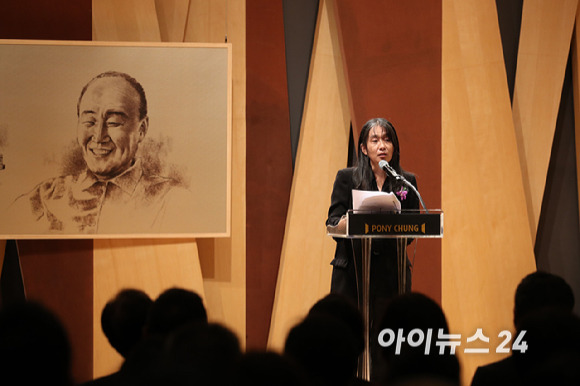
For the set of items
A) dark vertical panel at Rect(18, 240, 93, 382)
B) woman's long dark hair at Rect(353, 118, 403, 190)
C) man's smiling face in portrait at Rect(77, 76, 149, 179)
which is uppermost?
man's smiling face in portrait at Rect(77, 76, 149, 179)

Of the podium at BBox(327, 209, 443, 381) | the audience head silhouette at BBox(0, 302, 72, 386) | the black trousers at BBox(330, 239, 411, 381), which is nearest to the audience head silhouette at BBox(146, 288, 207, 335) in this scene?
the audience head silhouette at BBox(0, 302, 72, 386)

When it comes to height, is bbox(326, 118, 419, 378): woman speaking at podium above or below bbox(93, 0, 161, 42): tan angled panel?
below

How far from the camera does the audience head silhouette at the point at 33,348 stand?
1103mm

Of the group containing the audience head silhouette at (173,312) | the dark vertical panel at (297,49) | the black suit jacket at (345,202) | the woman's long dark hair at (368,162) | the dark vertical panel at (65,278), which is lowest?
the dark vertical panel at (65,278)

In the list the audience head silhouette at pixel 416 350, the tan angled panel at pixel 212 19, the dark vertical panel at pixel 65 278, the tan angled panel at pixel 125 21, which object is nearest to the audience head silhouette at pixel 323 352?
the audience head silhouette at pixel 416 350

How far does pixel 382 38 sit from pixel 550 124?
1.25 m

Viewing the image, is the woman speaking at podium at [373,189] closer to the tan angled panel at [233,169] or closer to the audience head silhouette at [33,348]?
the tan angled panel at [233,169]

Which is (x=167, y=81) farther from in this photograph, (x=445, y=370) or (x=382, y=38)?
(x=445, y=370)

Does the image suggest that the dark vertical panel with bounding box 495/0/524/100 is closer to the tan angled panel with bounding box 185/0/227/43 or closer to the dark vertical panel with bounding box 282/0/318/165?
the dark vertical panel with bounding box 282/0/318/165

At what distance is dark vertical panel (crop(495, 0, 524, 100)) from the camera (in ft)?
13.9

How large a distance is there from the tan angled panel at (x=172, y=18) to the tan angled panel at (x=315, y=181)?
899 millimetres

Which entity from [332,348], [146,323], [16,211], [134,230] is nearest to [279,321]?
[134,230]

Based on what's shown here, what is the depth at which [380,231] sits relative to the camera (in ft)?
8.09

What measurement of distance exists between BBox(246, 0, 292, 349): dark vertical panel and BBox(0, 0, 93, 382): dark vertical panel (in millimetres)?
1041
